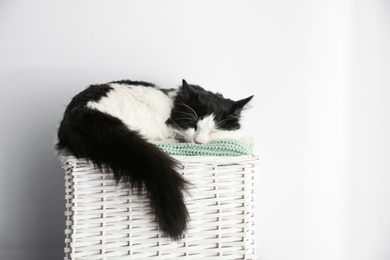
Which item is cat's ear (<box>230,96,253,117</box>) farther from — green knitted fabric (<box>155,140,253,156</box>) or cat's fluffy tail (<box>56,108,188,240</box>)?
cat's fluffy tail (<box>56,108,188,240</box>)

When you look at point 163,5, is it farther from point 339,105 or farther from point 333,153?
point 333,153

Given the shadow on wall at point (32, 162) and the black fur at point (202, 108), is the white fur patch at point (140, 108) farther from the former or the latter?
the shadow on wall at point (32, 162)

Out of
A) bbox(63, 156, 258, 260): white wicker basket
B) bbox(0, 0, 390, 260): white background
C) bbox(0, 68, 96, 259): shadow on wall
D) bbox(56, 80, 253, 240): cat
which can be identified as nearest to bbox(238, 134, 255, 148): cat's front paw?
bbox(56, 80, 253, 240): cat

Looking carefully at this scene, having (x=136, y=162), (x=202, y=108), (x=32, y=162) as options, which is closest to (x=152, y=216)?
(x=136, y=162)

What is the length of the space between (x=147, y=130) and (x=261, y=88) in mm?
711

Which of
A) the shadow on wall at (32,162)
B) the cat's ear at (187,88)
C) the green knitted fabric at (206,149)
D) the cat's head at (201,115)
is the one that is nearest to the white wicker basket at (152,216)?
the green knitted fabric at (206,149)

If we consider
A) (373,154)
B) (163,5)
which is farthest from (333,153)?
(163,5)

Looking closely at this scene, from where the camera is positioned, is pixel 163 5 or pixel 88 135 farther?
pixel 163 5

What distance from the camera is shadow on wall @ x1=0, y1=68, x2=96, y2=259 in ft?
5.27

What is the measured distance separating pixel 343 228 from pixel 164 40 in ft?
4.07

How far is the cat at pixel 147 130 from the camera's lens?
36.9 inches

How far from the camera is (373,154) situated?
1.64 meters

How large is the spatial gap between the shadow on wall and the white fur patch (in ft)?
1.63

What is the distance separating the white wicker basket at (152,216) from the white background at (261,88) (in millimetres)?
631
